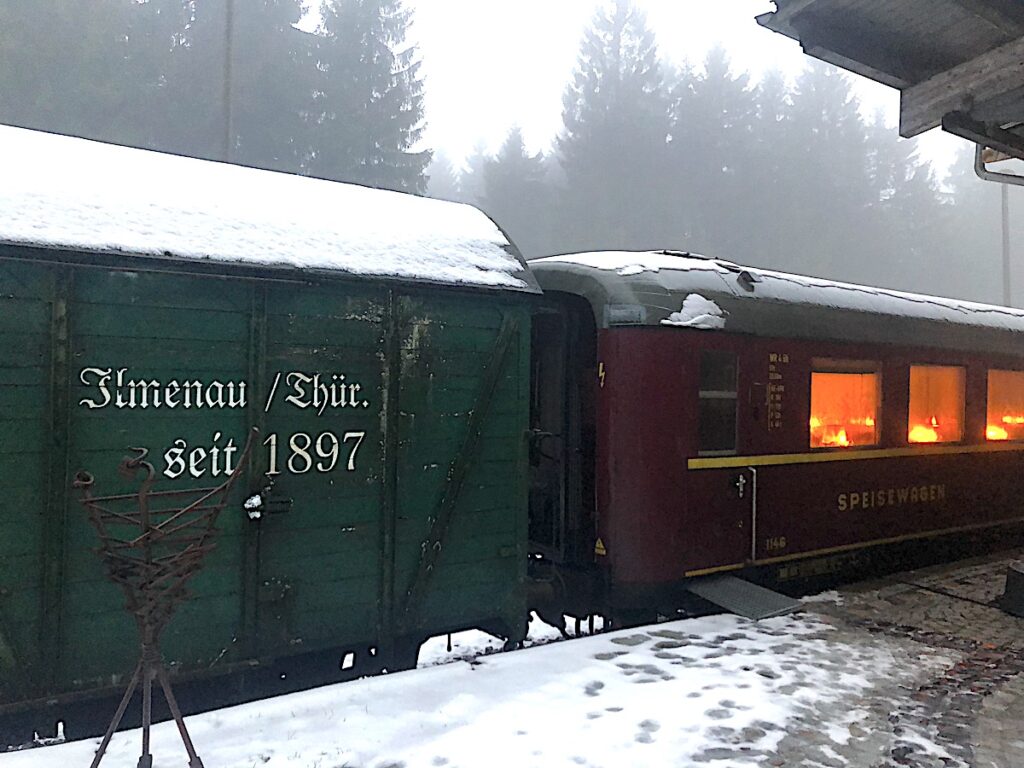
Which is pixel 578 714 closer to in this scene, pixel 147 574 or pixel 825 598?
pixel 147 574

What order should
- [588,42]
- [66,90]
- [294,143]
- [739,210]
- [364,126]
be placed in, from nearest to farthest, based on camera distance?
[66,90]
[294,143]
[364,126]
[739,210]
[588,42]

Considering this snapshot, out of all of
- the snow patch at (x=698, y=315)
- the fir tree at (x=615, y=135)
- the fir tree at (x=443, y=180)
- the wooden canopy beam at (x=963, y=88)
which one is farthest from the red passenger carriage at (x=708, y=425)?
the fir tree at (x=443, y=180)

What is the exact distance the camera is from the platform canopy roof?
17.8ft

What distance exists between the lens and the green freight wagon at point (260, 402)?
378 cm

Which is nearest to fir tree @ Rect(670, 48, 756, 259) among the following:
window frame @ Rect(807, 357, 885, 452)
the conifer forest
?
the conifer forest

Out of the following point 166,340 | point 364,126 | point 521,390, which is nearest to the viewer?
point 166,340

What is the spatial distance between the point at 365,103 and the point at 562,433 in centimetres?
2509

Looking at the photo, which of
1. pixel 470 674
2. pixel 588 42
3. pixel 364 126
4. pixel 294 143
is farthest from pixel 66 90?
pixel 588 42

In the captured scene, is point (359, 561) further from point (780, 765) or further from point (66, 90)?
point (66, 90)

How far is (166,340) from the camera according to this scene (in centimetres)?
411

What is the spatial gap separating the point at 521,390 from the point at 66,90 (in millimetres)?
20733

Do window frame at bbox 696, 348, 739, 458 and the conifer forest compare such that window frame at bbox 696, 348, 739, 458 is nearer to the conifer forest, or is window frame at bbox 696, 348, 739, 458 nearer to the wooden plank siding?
the wooden plank siding

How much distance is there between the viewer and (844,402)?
7.65 meters

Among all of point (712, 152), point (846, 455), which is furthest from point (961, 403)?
point (712, 152)
